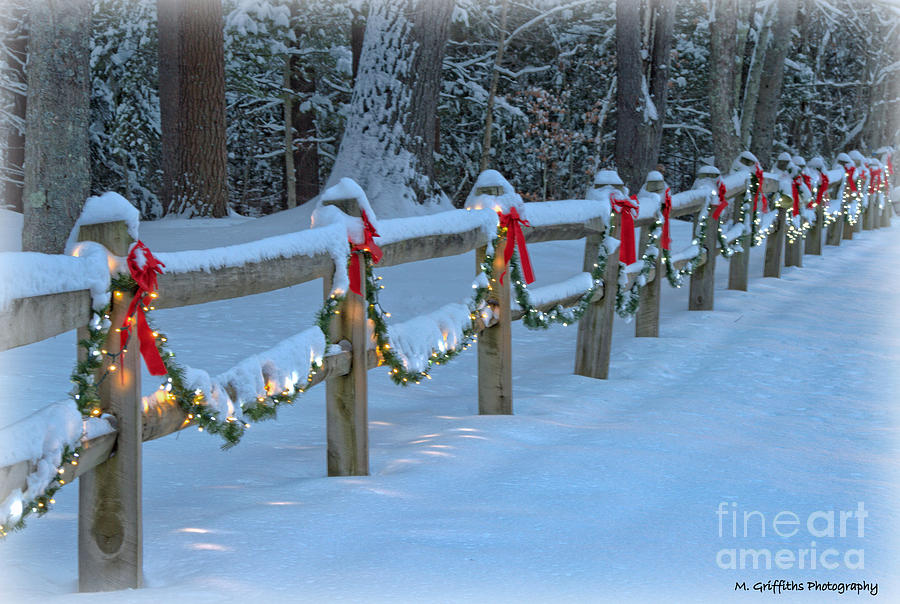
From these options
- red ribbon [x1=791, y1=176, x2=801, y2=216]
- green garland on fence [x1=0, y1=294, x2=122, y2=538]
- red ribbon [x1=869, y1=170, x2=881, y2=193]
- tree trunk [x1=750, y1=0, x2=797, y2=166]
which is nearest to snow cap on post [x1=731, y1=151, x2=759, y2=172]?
red ribbon [x1=791, y1=176, x2=801, y2=216]

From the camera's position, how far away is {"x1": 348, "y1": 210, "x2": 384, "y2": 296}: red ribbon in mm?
4441

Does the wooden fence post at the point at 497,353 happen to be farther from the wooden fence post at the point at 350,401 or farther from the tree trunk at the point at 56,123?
the tree trunk at the point at 56,123

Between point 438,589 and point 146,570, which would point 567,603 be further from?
point 146,570

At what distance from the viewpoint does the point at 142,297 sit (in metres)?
3.14

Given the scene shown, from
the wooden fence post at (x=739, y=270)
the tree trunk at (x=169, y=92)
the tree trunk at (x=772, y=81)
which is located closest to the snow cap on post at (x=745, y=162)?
the wooden fence post at (x=739, y=270)

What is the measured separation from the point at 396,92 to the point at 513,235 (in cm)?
561

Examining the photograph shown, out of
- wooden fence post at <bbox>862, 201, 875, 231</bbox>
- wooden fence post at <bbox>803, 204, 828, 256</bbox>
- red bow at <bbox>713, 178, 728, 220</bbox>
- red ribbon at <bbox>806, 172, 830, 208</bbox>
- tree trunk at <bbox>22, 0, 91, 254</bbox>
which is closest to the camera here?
tree trunk at <bbox>22, 0, 91, 254</bbox>

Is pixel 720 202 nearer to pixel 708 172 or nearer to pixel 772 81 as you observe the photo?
pixel 708 172

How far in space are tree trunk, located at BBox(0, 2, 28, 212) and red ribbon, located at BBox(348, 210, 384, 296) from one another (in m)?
15.7

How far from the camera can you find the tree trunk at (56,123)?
7569mm

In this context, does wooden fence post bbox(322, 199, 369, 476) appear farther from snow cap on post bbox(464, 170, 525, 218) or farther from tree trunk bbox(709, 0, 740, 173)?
tree trunk bbox(709, 0, 740, 173)

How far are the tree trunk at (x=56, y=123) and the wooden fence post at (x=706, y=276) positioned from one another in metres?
5.77

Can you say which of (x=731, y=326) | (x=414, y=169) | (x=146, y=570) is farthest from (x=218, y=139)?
(x=146, y=570)

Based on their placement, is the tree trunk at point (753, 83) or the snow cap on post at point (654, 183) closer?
the snow cap on post at point (654, 183)
